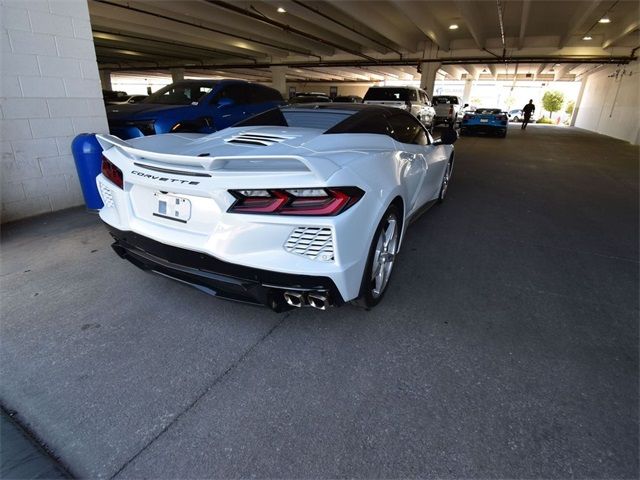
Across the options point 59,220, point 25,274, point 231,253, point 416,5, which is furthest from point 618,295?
point 416,5

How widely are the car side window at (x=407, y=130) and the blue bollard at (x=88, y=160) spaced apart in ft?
10.9

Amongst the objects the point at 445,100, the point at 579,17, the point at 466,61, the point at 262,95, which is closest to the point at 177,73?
the point at 445,100

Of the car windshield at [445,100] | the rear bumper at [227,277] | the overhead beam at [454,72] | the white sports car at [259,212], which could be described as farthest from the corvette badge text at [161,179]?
the overhead beam at [454,72]

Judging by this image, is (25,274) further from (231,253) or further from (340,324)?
(340,324)

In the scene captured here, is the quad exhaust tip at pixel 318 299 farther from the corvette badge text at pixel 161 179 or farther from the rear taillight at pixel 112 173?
the rear taillight at pixel 112 173

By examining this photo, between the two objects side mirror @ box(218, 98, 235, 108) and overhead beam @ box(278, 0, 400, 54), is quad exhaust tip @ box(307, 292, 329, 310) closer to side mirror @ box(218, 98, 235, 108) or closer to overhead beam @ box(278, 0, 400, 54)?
side mirror @ box(218, 98, 235, 108)

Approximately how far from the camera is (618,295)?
3023mm

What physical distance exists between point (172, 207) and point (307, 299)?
900 millimetres

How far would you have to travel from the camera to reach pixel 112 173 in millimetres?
2451

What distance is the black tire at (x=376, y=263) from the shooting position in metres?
2.26

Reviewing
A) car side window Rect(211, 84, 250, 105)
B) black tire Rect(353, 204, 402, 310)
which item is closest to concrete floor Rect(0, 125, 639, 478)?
black tire Rect(353, 204, 402, 310)

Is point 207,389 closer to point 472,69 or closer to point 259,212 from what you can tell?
point 259,212

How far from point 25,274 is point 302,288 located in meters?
2.60

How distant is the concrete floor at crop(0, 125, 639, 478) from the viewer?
5.28 ft
